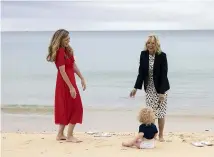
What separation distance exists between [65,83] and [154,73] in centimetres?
126

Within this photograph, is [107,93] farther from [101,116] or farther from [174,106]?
[101,116]

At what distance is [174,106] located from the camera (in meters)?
13.4

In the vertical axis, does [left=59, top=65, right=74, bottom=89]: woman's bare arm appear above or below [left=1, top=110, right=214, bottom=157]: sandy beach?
above

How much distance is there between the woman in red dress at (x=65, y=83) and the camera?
6.70 metres

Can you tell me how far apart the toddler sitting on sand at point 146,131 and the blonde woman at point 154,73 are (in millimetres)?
519

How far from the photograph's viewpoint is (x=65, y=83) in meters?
6.80

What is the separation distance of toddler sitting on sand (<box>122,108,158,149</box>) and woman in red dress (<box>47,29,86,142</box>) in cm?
92

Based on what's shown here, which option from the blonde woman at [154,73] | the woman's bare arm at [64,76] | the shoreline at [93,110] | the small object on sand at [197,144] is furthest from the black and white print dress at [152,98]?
the shoreline at [93,110]

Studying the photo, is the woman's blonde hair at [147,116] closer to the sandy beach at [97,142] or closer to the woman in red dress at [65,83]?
the sandy beach at [97,142]

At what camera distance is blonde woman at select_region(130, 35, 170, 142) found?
682 centimetres

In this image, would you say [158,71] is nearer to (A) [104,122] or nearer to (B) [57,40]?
(B) [57,40]

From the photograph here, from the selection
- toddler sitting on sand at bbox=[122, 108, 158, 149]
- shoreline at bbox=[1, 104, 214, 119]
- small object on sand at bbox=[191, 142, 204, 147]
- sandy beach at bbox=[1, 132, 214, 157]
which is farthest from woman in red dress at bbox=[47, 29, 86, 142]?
shoreline at bbox=[1, 104, 214, 119]

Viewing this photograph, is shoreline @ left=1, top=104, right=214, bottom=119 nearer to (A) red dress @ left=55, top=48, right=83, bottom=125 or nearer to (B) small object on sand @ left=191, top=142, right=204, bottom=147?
(B) small object on sand @ left=191, top=142, right=204, bottom=147

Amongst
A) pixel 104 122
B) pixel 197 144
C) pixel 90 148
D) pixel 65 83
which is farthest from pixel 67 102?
pixel 104 122
